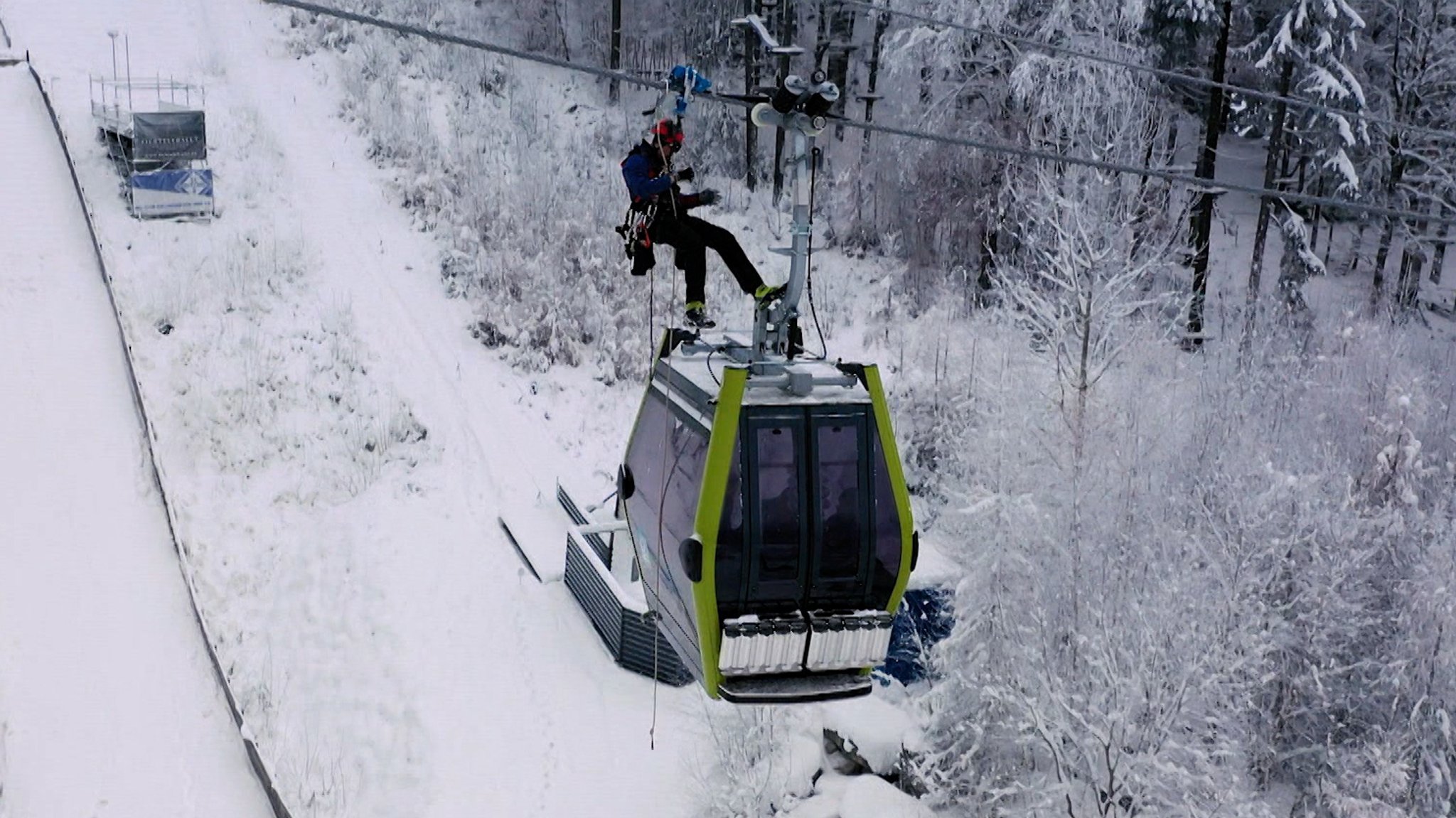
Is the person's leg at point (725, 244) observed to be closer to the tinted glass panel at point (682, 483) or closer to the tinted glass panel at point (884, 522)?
the tinted glass panel at point (682, 483)

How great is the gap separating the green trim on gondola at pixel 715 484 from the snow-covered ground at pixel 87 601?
6.37 m

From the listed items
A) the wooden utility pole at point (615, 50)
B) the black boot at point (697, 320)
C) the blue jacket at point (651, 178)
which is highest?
the wooden utility pole at point (615, 50)

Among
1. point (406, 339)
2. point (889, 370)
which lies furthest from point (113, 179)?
point (889, 370)

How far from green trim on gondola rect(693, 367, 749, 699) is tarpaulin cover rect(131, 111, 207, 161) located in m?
16.9

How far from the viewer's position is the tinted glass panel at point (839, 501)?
22.8 feet

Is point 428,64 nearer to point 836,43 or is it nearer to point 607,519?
point 836,43

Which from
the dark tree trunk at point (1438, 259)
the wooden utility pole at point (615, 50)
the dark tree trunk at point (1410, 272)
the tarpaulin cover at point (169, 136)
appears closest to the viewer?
the tarpaulin cover at point (169, 136)

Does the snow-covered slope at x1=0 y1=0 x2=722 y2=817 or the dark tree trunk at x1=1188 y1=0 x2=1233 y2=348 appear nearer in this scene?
the snow-covered slope at x1=0 y1=0 x2=722 y2=817

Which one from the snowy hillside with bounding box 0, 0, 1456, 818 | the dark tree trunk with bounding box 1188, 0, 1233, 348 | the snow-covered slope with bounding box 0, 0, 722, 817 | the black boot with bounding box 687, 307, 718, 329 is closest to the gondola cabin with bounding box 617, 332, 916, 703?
the black boot with bounding box 687, 307, 718, 329

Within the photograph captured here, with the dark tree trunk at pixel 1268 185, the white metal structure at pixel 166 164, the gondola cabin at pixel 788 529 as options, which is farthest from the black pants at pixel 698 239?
the dark tree trunk at pixel 1268 185

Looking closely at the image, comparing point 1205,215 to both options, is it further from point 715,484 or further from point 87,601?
point 87,601

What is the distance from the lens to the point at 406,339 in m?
18.8

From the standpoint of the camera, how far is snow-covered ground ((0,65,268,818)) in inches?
432

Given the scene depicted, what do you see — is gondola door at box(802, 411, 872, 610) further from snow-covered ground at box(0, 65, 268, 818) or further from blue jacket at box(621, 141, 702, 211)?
snow-covered ground at box(0, 65, 268, 818)
